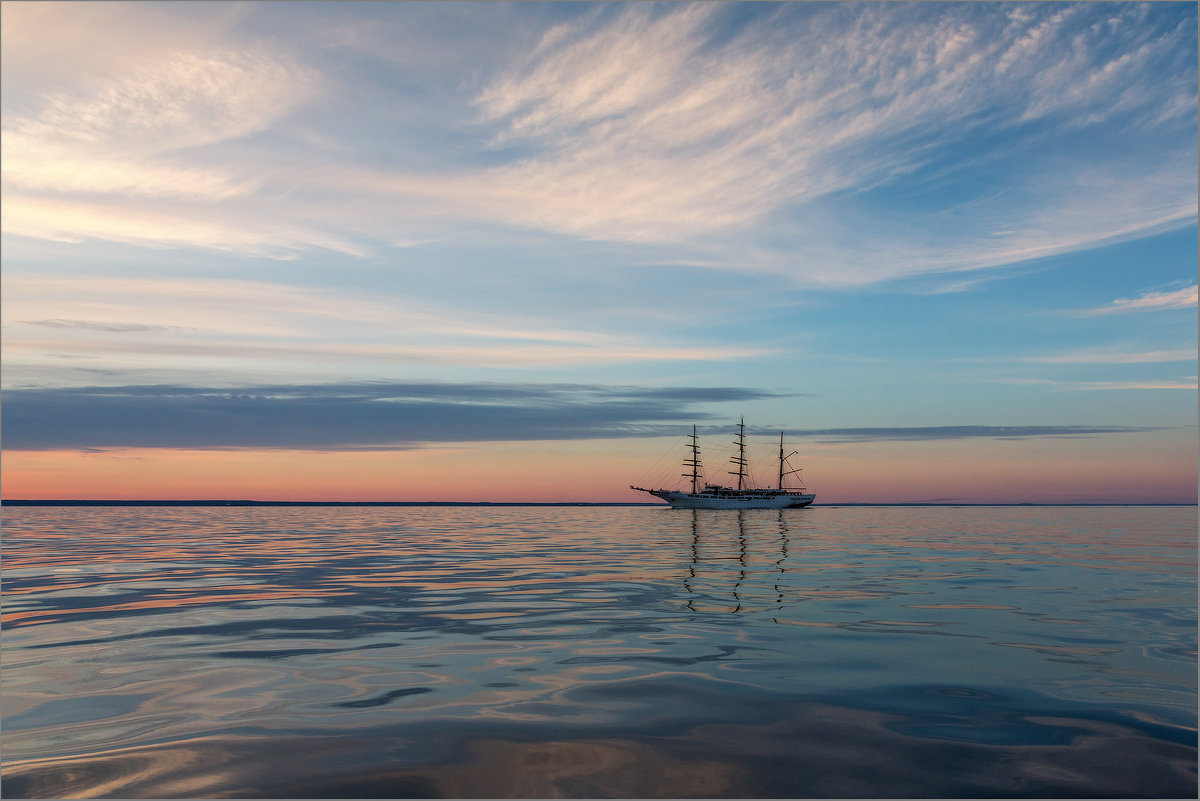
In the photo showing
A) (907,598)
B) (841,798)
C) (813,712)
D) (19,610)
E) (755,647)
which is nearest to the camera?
(841,798)

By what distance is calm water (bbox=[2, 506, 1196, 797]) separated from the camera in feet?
24.3

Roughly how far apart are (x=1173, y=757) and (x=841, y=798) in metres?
4.26

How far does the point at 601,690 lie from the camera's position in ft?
34.0

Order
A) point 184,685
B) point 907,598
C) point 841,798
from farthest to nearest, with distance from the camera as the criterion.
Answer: point 907,598, point 184,685, point 841,798

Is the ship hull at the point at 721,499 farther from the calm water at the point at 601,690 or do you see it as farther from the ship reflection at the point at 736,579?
the calm water at the point at 601,690

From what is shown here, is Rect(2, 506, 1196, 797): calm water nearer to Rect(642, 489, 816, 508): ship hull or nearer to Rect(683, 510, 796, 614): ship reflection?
Rect(683, 510, 796, 614): ship reflection

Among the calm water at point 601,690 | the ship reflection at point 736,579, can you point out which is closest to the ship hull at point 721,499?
the ship reflection at point 736,579

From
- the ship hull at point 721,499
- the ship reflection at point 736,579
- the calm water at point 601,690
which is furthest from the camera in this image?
the ship hull at point 721,499

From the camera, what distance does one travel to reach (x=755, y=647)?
13078 millimetres

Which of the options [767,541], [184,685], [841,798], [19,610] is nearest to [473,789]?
[841,798]

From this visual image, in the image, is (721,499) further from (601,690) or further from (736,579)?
(601,690)

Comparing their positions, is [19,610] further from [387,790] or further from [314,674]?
[387,790]

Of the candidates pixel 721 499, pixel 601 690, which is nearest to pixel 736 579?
pixel 601 690

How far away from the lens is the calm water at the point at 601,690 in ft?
24.3
